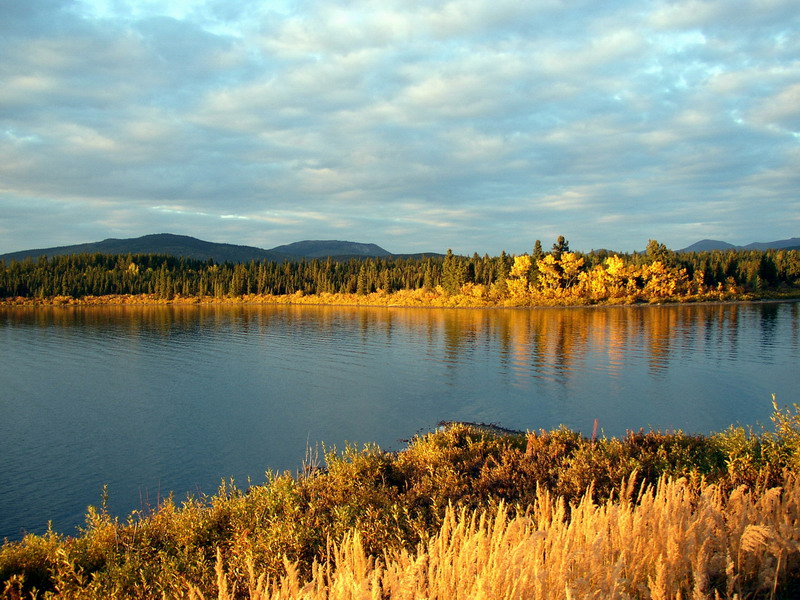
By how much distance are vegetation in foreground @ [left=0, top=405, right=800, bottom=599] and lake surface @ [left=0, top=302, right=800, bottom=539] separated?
5.82 m

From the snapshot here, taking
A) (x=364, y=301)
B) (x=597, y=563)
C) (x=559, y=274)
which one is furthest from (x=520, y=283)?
(x=597, y=563)

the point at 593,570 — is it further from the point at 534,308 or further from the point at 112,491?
the point at 534,308

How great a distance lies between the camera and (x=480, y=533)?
4188 millimetres

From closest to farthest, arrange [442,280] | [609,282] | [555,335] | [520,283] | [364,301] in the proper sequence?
[555,335] < [609,282] < [520,283] < [442,280] < [364,301]

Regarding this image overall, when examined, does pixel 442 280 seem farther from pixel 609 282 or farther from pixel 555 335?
pixel 555 335

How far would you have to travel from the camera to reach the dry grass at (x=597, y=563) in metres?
3.63

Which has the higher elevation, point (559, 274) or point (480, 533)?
point (559, 274)

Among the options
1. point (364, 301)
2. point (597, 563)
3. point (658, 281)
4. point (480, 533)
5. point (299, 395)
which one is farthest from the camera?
point (364, 301)

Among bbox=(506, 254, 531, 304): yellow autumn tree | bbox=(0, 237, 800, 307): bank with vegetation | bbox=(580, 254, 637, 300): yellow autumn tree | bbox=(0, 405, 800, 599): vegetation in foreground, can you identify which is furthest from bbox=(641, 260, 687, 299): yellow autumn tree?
bbox=(0, 405, 800, 599): vegetation in foreground

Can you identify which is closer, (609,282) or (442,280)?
(609,282)

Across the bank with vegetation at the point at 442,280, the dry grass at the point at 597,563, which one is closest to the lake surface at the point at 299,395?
the dry grass at the point at 597,563

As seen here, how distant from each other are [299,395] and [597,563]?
28.1m

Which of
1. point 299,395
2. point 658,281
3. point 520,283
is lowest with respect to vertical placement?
point 299,395

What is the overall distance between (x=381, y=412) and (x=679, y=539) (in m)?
22.3
